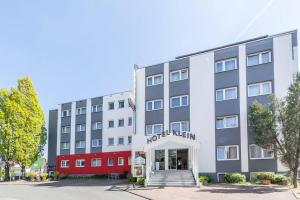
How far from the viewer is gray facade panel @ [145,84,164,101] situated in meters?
40.3

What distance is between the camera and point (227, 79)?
3631 cm

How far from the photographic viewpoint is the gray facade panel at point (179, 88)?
38.8 meters

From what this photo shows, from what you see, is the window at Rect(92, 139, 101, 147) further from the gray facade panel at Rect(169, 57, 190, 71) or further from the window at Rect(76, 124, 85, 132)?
the gray facade panel at Rect(169, 57, 190, 71)

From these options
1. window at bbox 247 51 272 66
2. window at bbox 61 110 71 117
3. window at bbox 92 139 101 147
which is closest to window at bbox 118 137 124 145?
window at bbox 92 139 101 147

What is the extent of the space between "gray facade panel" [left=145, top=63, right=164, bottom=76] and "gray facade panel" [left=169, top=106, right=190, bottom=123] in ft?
14.5

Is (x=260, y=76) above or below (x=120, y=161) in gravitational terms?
above

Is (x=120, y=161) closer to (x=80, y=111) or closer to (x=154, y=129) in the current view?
(x=80, y=111)

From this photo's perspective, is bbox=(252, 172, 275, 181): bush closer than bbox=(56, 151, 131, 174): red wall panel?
Yes

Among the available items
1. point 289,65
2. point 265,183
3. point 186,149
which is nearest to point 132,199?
point 265,183

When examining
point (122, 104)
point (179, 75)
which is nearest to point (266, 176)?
point (179, 75)

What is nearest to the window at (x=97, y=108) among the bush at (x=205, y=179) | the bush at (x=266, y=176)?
the bush at (x=205, y=179)

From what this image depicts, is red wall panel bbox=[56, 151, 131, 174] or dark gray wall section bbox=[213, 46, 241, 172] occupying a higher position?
dark gray wall section bbox=[213, 46, 241, 172]

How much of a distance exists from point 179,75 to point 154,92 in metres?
3.29

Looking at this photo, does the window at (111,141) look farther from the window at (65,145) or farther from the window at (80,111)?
the window at (65,145)
